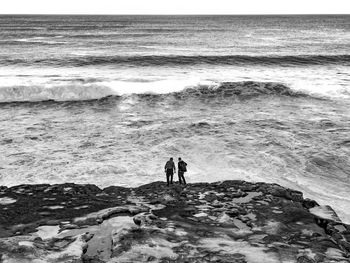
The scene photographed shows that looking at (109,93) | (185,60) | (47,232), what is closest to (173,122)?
(109,93)

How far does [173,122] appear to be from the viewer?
2166cm

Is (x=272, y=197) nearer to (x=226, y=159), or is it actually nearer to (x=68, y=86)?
(x=226, y=159)

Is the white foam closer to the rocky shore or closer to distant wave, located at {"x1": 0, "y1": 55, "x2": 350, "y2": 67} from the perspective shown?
the rocky shore

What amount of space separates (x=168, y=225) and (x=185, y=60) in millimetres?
34317

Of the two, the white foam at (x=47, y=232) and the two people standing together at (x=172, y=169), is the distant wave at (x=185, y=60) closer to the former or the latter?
the two people standing together at (x=172, y=169)

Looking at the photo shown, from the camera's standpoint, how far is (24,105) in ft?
84.5

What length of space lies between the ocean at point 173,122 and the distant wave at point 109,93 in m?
0.08

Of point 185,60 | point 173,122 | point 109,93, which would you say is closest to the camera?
point 173,122

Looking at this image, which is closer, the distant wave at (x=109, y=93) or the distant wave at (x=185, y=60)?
the distant wave at (x=109, y=93)

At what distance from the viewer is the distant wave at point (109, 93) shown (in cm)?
2753

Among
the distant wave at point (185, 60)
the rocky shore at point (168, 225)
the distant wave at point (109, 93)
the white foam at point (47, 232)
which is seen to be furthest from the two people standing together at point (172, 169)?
the distant wave at point (185, 60)

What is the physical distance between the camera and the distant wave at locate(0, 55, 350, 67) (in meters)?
40.2

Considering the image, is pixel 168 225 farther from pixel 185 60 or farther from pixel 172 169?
pixel 185 60

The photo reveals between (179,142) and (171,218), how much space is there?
8.40 metres
